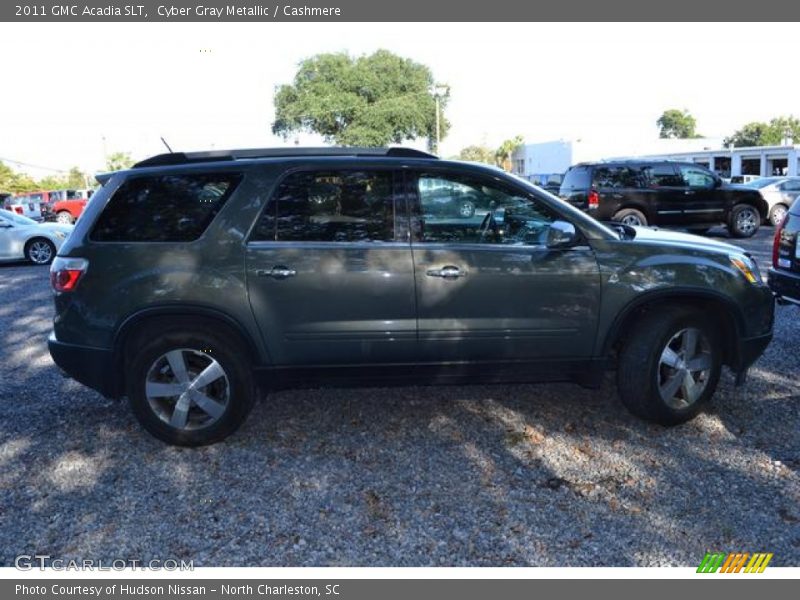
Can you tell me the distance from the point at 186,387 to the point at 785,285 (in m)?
4.95

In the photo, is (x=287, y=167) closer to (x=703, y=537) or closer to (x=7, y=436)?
(x=7, y=436)

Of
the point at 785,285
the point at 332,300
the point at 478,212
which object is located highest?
the point at 478,212

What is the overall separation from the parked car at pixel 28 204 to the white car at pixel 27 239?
15.9 meters

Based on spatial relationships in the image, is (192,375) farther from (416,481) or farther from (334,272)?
(416,481)

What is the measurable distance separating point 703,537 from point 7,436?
4276 mm

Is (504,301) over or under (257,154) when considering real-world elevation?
under

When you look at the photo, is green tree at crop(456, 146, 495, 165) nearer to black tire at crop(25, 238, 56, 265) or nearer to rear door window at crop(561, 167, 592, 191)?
rear door window at crop(561, 167, 592, 191)

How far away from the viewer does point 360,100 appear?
4994 cm

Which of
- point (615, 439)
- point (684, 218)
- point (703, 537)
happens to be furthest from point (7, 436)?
point (684, 218)

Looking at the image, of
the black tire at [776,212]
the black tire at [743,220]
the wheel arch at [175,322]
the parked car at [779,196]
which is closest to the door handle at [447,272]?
A: the wheel arch at [175,322]

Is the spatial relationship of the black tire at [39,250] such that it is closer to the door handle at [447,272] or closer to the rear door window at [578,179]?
the rear door window at [578,179]

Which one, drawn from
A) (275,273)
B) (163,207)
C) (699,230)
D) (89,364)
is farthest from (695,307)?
(699,230)

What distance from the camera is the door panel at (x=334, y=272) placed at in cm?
404

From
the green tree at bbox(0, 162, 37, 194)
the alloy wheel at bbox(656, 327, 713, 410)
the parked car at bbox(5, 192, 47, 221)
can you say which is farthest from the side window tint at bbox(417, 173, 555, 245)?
the green tree at bbox(0, 162, 37, 194)
